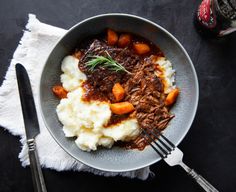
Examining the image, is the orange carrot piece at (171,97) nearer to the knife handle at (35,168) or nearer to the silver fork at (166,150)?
the silver fork at (166,150)

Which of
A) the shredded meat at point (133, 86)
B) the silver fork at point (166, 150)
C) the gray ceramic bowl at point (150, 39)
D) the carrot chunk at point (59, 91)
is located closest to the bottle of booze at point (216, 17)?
the gray ceramic bowl at point (150, 39)

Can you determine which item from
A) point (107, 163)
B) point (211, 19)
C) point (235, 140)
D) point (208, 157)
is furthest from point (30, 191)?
point (211, 19)

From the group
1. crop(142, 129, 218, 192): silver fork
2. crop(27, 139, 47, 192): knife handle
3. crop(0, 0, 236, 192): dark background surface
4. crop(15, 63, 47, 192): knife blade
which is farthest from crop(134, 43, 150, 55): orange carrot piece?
crop(27, 139, 47, 192): knife handle

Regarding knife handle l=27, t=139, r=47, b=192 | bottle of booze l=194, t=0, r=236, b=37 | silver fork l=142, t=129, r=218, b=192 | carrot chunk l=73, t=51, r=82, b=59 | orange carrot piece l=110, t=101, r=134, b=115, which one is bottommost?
knife handle l=27, t=139, r=47, b=192

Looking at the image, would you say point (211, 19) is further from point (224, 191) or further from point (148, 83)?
point (224, 191)

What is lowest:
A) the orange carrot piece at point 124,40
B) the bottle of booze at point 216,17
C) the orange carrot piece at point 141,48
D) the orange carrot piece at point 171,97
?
the orange carrot piece at point 171,97

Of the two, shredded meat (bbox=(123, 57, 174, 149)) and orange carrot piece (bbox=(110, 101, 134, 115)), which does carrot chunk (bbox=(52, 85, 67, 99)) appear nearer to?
orange carrot piece (bbox=(110, 101, 134, 115))
